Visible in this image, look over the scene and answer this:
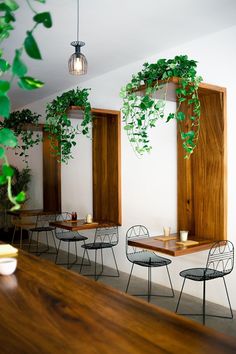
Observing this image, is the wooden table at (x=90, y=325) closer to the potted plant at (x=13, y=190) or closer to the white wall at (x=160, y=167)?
the white wall at (x=160, y=167)

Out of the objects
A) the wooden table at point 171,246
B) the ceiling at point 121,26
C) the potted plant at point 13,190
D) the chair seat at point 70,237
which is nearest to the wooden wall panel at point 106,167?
the chair seat at point 70,237

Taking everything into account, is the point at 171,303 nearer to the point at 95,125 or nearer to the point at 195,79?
the point at 195,79

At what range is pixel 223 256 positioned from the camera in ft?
12.4

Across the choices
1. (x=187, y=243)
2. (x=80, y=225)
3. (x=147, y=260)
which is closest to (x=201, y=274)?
(x=187, y=243)

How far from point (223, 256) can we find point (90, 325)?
2779 millimetres

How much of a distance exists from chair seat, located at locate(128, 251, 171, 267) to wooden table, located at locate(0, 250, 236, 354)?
2148mm

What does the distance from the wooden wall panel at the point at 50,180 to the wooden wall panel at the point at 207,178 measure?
3.30 metres

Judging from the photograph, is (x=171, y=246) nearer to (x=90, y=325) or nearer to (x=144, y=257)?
(x=144, y=257)

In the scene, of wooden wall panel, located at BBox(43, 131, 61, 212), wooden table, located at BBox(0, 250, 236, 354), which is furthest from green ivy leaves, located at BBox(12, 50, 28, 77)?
wooden wall panel, located at BBox(43, 131, 61, 212)

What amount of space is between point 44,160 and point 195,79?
492 cm

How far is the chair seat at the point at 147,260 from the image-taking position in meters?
3.87

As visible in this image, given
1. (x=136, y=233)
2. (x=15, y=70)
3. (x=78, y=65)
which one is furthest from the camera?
(x=136, y=233)

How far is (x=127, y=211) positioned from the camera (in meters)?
5.29

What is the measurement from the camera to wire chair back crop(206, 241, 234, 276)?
3764 millimetres
